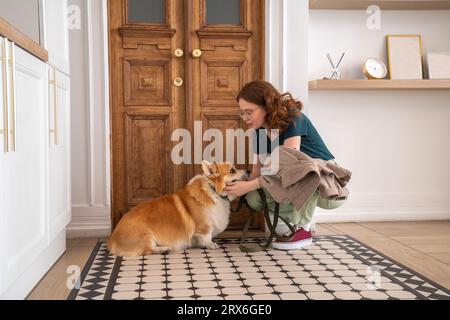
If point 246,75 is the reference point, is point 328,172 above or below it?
below

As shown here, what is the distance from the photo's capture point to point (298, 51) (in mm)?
3305

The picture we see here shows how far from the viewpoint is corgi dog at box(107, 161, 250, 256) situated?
8.70ft

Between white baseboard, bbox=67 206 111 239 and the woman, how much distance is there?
0.93 m

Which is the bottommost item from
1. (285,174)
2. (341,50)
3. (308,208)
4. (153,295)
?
(153,295)

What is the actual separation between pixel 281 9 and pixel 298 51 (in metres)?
0.30

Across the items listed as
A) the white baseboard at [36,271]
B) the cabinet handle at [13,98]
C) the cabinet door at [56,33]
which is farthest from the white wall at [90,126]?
the cabinet handle at [13,98]

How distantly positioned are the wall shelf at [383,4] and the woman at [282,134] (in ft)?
3.62

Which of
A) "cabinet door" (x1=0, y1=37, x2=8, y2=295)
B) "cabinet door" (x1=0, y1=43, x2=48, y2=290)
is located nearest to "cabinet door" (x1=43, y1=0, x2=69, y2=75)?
"cabinet door" (x1=0, y1=43, x2=48, y2=290)

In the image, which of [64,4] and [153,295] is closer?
[153,295]

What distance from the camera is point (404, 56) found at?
368 cm

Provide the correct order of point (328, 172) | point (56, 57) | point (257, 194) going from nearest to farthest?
point (56, 57) < point (328, 172) < point (257, 194)

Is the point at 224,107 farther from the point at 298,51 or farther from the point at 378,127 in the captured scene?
the point at 378,127
